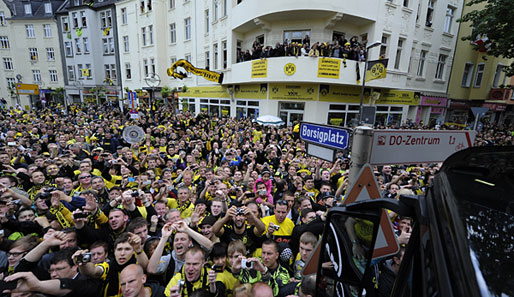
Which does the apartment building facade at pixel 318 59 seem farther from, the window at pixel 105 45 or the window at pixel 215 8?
the window at pixel 105 45

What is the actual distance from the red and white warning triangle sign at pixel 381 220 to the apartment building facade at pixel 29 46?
4470cm

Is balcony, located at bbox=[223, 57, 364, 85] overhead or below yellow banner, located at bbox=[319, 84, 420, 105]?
overhead

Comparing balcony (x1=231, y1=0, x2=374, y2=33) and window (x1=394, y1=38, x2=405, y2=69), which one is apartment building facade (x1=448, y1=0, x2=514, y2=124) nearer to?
window (x1=394, y1=38, x2=405, y2=69)

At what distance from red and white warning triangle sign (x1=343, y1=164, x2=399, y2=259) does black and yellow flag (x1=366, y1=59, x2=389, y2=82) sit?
10183mm

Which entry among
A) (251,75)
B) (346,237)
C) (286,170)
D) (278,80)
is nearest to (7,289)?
(346,237)

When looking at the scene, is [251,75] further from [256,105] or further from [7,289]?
[7,289]

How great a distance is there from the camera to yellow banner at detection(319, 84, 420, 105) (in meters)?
15.3

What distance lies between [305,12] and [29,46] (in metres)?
42.1

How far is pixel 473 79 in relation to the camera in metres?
21.0

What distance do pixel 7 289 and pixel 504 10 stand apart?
728 inches

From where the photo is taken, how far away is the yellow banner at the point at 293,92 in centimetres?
1529

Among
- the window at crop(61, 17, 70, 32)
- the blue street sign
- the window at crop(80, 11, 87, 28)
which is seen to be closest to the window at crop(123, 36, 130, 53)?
the window at crop(80, 11, 87, 28)

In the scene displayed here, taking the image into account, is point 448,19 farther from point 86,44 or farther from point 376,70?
point 86,44

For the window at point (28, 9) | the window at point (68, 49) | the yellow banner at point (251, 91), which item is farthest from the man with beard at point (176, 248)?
the window at point (28, 9)
